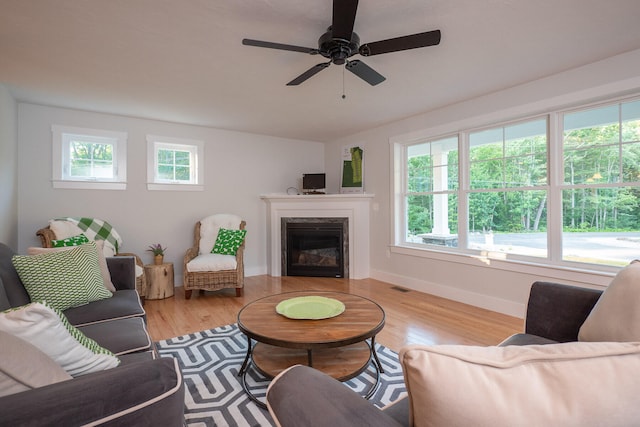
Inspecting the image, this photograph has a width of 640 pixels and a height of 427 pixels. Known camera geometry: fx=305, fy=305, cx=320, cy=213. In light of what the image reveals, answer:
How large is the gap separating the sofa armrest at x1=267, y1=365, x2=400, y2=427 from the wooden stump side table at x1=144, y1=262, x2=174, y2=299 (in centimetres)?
354

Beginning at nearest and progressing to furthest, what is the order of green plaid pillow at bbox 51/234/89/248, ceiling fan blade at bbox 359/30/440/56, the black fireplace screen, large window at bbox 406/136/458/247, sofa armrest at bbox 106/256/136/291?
1. ceiling fan blade at bbox 359/30/440/56
2. sofa armrest at bbox 106/256/136/291
3. green plaid pillow at bbox 51/234/89/248
4. large window at bbox 406/136/458/247
5. the black fireplace screen

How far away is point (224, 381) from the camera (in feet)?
6.61

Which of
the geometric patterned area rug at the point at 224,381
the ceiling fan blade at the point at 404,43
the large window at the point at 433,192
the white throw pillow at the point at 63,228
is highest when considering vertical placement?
the ceiling fan blade at the point at 404,43

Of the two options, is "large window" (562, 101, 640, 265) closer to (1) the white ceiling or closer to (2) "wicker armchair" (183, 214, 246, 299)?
(1) the white ceiling

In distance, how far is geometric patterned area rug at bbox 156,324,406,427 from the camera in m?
1.68

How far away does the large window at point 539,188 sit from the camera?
8.87 ft

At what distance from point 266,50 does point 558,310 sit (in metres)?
2.59

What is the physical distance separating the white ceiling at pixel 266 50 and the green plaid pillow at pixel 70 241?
1.55m

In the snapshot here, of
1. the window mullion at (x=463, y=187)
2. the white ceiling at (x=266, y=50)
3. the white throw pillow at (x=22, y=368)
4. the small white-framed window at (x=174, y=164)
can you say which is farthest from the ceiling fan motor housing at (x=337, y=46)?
the small white-framed window at (x=174, y=164)

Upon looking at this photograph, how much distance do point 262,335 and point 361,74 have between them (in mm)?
1970

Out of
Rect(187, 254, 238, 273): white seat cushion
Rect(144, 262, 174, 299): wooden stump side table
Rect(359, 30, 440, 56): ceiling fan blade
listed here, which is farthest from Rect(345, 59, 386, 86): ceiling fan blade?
Rect(144, 262, 174, 299): wooden stump side table

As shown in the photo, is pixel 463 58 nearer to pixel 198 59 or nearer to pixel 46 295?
pixel 198 59

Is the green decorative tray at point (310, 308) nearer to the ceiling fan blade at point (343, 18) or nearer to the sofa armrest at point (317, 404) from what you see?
the sofa armrest at point (317, 404)

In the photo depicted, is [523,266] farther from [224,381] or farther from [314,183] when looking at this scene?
[314,183]
